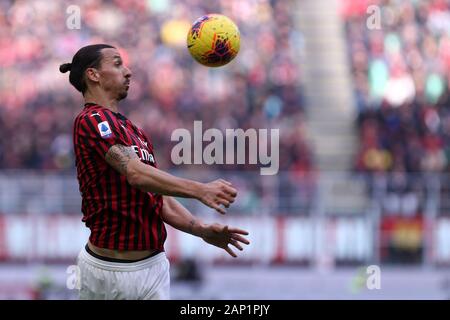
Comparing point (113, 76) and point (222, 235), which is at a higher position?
point (113, 76)

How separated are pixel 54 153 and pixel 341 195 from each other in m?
5.04

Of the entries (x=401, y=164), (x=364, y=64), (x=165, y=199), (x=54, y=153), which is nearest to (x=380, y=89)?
(x=364, y=64)

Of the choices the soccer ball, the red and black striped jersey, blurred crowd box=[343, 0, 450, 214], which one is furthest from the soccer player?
blurred crowd box=[343, 0, 450, 214]

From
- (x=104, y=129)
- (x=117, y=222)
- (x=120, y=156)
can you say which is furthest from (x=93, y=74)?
(x=117, y=222)

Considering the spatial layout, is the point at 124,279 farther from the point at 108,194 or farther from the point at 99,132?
the point at 99,132

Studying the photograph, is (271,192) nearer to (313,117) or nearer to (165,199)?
(313,117)

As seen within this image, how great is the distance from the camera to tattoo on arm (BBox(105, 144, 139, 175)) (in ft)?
19.0

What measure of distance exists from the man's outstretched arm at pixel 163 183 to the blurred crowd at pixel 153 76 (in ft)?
37.0

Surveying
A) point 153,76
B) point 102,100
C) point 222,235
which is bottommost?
point 222,235

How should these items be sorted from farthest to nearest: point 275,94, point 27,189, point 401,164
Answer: point 275,94 → point 401,164 → point 27,189

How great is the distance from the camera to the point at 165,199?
21.1ft

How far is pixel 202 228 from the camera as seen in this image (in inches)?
241

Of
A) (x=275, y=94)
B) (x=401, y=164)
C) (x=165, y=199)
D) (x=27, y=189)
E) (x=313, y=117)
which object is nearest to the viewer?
(x=165, y=199)

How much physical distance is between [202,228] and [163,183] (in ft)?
2.05
